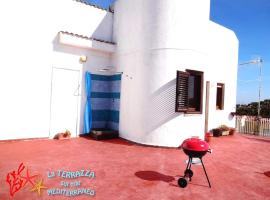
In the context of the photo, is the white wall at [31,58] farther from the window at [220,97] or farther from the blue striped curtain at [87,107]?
the window at [220,97]

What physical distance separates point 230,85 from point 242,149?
5.47 meters

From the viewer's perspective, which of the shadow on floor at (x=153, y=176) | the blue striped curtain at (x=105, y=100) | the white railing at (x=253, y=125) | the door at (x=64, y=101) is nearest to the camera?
the shadow on floor at (x=153, y=176)

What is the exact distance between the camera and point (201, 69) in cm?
970

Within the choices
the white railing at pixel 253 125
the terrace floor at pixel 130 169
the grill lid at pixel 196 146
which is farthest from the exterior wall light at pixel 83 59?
the white railing at pixel 253 125

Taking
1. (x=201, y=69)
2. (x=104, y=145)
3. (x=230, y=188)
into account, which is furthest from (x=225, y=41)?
(x=230, y=188)

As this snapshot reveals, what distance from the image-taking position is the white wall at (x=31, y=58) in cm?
868

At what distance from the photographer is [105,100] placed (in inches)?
450

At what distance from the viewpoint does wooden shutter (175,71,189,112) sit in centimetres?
887

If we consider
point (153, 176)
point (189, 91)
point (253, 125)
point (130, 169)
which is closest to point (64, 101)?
point (130, 169)

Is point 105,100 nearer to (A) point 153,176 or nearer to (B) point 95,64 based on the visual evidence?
(B) point 95,64

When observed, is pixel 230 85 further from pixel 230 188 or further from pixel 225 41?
pixel 230 188

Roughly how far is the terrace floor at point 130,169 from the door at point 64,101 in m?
0.90

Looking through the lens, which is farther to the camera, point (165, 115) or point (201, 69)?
point (201, 69)

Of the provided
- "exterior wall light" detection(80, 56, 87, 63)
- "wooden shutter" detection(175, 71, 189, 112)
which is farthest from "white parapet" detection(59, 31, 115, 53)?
"wooden shutter" detection(175, 71, 189, 112)
